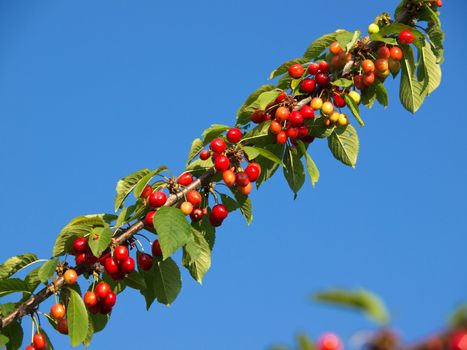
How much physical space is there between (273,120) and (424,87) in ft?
3.80

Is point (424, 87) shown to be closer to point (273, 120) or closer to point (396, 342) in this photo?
point (273, 120)

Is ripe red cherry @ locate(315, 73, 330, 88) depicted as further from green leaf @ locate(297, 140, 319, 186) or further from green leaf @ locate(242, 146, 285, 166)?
green leaf @ locate(242, 146, 285, 166)

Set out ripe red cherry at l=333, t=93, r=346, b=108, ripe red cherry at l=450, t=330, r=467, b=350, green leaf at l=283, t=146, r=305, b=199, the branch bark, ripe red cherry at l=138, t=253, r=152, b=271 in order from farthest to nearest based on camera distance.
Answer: green leaf at l=283, t=146, r=305, b=199, ripe red cherry at l=333, t=93, r=346, b=108, ripe red cherry at l=138, t=253, r=152, b=271, the branch bark, ripe red cherry at l=450, t=330, r=467, b=350

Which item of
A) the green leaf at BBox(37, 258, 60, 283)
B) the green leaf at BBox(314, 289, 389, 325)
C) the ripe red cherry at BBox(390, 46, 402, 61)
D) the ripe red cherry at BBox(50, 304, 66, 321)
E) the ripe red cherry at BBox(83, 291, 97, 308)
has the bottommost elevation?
the green leaf at BBox(314, 289, 389, 325)

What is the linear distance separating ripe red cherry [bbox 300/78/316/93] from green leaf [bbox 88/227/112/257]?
156 centimetres

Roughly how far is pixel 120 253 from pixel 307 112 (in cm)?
144

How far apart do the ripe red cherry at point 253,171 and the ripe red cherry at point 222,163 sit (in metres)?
0.17

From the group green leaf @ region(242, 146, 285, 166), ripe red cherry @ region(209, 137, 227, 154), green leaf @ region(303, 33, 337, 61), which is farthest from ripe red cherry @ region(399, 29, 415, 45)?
ripe red cherry @ region(209, 137, 227, 154)

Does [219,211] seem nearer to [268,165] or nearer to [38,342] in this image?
[268,165]

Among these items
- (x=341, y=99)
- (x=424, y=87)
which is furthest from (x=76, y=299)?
(x=424, y=87)

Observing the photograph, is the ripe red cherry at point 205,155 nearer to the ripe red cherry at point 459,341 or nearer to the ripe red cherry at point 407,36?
the ripe red cherry at point 407,36

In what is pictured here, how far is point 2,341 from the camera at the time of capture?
366cm

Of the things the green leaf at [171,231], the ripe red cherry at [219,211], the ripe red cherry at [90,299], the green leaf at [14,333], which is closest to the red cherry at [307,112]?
the ripe red cherry at [219,211]

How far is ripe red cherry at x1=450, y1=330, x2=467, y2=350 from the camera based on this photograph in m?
1.01
